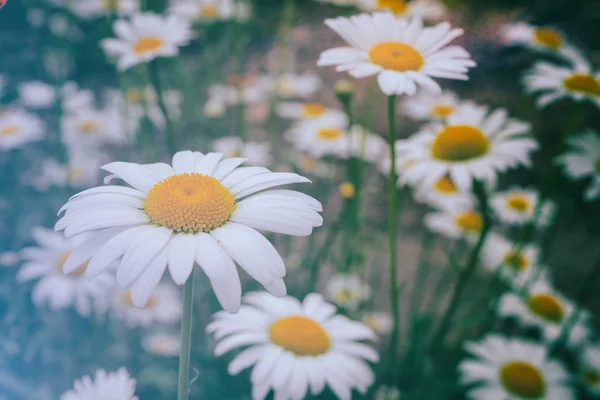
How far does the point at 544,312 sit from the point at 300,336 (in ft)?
1.99

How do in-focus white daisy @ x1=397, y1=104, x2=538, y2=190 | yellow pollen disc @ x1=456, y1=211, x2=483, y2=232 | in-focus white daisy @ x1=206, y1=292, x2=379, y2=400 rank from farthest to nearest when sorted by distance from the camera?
yellow pollen disc @ x1=456, y1=211, x2=483, y2=232, in-focus white daisy @ x1=397, y1=104, x2=538, y2=190, in-focus white daisy @ x1=206, y1=292, x2=379, y2=400

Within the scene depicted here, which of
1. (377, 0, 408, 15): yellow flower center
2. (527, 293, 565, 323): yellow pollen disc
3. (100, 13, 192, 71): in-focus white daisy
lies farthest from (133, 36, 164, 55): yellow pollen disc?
(527, 293, 565, 323): yellow pollen disc

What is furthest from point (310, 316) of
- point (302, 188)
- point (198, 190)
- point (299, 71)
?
point (299, 71)

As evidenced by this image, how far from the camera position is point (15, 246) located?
26.7 inches

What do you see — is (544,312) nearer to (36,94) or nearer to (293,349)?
(293,349)

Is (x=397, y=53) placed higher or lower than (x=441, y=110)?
lower

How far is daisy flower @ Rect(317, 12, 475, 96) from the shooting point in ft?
1.49

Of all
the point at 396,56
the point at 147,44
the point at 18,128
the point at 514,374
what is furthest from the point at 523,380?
the point at 18,128

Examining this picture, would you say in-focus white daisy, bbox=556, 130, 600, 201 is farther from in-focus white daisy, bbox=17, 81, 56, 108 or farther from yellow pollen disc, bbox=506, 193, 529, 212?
in-focus white daisy, bbox=17, 81, 56, 108

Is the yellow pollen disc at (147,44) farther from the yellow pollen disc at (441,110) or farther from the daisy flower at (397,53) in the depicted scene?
the yellow pollen disc at (441,110)

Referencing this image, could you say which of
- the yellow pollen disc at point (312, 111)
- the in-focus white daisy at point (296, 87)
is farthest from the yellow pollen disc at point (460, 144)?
the in-focus white daisy at point (296, 87)

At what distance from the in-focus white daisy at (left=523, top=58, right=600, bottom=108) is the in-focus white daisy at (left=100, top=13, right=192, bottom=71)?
550mm

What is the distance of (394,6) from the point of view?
0.79m

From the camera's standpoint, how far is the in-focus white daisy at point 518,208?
1.01 m
